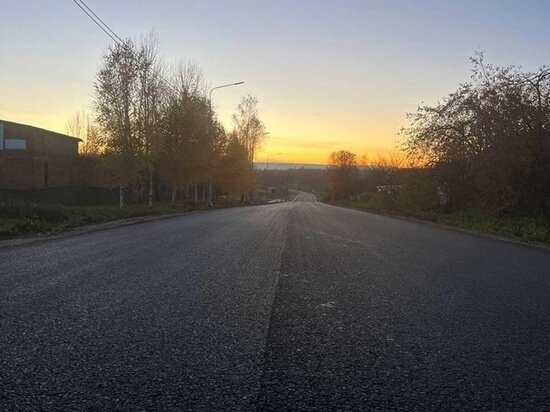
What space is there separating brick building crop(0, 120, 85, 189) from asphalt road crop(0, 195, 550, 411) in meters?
34.3

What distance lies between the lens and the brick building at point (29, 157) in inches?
1626

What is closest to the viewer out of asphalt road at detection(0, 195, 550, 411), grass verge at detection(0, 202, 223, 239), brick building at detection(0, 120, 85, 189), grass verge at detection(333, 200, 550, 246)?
asphalt road at detection(0, 195, 550, 411)

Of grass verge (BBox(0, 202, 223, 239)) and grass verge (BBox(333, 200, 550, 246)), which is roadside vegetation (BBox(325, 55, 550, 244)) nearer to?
grass verge (BBox(333, 200, 550, 246))

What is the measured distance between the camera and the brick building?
41312 millimetres

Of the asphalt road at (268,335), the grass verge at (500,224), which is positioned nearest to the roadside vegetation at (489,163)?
the grass verge at (500,224)

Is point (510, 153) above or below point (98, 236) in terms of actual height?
above

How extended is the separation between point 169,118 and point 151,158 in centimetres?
927

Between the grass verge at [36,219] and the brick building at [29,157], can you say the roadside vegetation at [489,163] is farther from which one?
the brick building at [29,157]

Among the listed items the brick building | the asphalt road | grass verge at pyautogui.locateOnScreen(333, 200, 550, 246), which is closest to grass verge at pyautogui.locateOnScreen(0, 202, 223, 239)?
the asphalt road

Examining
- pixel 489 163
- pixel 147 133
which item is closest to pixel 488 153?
pixel 489 163

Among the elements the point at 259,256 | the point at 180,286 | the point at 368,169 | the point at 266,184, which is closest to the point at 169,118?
the point at 259,256

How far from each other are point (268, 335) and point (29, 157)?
137 ft

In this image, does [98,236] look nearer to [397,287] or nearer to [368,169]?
[397,287]

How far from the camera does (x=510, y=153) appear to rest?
2419cm
